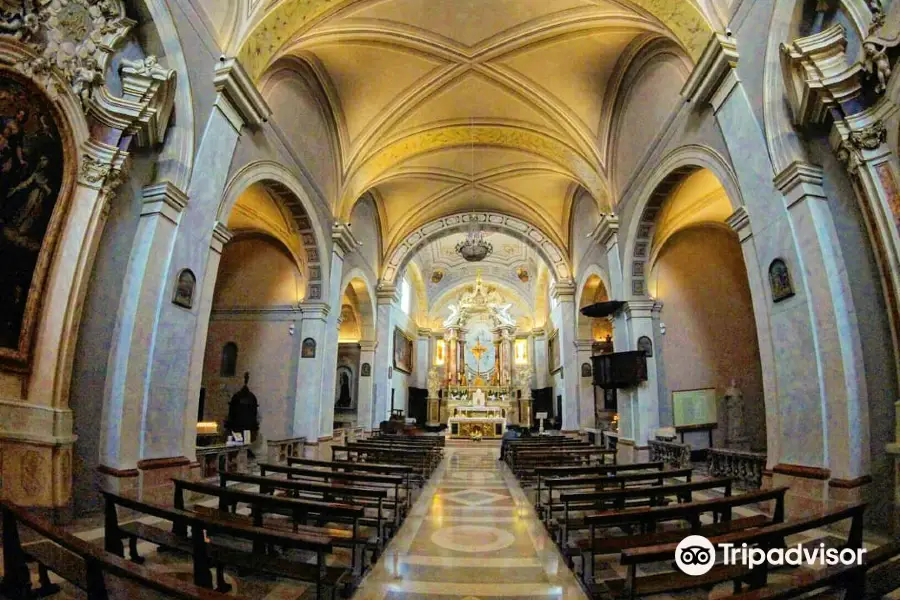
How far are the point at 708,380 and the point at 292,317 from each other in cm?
1081

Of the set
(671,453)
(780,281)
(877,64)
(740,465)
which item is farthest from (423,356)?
(877,64)

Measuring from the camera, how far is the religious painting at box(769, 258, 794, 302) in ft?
17.8

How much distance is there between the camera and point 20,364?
4.59 metres

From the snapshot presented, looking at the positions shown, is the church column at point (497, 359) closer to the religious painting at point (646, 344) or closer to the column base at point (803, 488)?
the religious painting at point (646, 344)

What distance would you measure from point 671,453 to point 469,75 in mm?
9118

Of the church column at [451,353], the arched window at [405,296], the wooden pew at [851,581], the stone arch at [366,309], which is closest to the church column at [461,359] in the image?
the church column at [451,353]

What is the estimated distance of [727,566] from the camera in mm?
3148

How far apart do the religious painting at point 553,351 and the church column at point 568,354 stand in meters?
4.05

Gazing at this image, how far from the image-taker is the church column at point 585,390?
15.0 meters

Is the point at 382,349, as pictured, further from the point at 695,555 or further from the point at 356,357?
the point at 695,555

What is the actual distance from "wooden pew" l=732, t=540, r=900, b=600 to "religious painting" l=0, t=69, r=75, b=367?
20.1 ft

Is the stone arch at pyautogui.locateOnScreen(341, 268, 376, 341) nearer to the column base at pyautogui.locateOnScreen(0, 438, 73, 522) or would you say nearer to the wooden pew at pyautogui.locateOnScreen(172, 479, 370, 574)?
the column base at pyautogui.locateOnScreen(0, 438, 73, 522)

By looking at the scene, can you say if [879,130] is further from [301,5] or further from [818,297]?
[301,5]

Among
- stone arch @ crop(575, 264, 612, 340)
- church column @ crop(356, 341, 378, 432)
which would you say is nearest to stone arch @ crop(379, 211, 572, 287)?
stone arch @ crop(575, 264, 612, 340)
